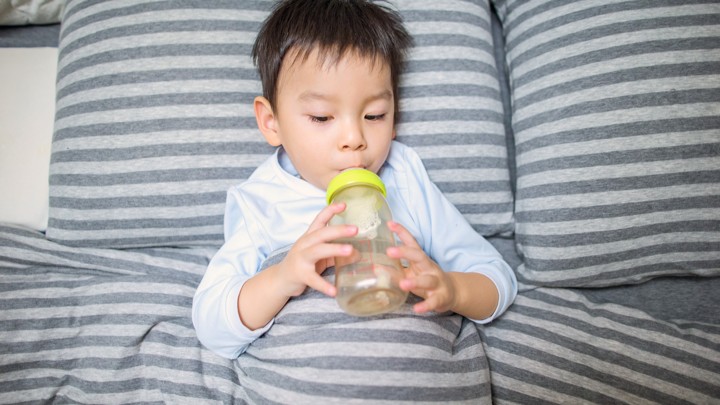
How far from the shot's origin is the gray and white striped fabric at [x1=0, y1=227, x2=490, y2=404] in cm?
92

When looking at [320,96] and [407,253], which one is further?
[320,96]

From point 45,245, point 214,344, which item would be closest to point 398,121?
point 214,344

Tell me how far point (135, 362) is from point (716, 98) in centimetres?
158

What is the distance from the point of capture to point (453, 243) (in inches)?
46.3

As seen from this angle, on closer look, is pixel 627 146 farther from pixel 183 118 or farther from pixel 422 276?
pixel 183 118

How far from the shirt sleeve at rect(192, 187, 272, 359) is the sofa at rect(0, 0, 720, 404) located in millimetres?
55

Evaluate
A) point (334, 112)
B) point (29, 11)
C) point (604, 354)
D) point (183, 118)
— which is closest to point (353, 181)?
point (334, 112)

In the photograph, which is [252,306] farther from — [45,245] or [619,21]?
[619,21]

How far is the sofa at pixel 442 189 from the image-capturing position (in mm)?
1075

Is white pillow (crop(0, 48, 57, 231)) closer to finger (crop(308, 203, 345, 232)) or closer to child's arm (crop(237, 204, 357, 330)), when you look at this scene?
child's arm (crop(237, 204, 357, 330))

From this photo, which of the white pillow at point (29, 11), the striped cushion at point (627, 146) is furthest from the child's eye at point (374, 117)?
the white pillow at point (29, 11)

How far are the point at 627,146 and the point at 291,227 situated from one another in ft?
2.86

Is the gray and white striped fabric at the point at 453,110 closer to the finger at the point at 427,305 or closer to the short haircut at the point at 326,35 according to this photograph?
the short haircut at the point at 326,35

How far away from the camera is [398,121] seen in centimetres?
132
